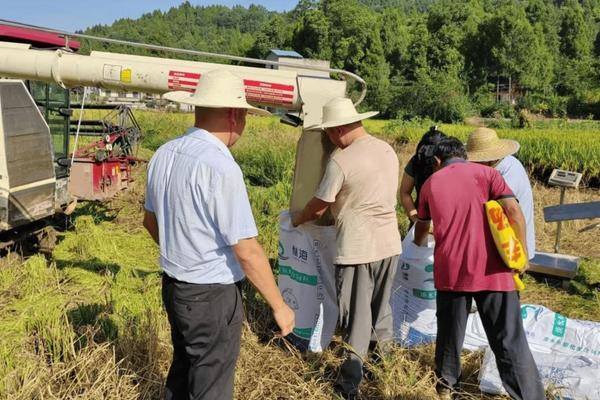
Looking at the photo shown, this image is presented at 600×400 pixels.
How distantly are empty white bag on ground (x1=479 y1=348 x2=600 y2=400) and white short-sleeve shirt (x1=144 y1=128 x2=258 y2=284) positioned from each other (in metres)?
1.73

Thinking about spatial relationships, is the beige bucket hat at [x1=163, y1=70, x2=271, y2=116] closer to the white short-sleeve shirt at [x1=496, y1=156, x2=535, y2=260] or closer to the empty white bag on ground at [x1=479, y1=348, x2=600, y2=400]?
the white short-sleeve shirt at [x1=496, y1=156, x2=535, y2=260]

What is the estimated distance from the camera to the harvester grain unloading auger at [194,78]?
3.70m

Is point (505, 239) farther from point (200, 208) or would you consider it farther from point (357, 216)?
point (200, 208)

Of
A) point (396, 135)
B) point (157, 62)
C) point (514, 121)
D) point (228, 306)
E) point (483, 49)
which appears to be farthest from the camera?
point (483, 49)

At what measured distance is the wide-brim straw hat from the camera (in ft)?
11.2

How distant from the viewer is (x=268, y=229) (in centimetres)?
636

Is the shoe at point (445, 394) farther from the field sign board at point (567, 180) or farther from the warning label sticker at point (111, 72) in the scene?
the field sign board at point (567, 180)

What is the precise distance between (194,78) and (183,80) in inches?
3.3

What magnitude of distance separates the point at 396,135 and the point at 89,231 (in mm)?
12158

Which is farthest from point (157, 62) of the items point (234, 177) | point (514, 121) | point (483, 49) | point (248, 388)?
point (483, 49)

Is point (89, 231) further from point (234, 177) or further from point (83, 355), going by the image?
point (234, 177)

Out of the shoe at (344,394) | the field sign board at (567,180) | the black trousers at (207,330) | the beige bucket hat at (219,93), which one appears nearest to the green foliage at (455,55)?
the field sign board at (567,180)

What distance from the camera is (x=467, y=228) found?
2.92m

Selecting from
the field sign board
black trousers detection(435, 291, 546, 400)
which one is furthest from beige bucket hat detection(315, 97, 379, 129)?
the field sign board
